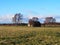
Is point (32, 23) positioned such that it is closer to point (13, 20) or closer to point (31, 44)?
point (13, 20)

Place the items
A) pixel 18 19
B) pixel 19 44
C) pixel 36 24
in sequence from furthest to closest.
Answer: pixel 18 19
pixel 36 24
pixel 19 44

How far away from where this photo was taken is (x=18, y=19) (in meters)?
95.0

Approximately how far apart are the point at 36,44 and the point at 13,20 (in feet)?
253

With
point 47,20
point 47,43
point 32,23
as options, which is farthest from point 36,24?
point 47,43

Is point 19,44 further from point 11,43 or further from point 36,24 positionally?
point 36,24

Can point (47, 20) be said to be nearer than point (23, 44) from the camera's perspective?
No

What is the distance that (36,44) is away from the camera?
18.5 metres

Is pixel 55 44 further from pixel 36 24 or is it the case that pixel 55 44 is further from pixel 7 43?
pixel 36 24

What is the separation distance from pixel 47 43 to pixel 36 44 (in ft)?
4.10

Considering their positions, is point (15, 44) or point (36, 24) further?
point (36, 24)

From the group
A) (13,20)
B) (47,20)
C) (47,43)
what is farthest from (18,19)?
(47,43)

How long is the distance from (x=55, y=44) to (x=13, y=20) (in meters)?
77.1

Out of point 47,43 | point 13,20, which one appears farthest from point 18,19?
point 47,43

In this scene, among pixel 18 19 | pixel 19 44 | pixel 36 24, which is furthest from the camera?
pixel 18 19
